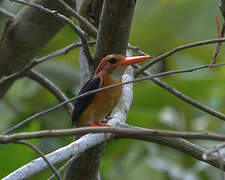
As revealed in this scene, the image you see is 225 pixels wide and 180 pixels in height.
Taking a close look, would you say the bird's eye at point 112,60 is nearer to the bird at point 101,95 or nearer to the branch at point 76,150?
the bird at point 101,95

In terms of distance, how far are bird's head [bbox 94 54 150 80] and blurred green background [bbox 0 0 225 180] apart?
0.69 metres

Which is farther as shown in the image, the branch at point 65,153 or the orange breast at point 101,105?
the orange breast at point 101,105

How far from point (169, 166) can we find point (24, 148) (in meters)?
1.47

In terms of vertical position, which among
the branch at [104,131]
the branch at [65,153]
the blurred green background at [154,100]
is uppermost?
the branch at [104,131]

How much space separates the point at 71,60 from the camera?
17.4ft

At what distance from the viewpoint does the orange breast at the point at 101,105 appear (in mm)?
3480

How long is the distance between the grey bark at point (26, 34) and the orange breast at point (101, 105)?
1.86 ft

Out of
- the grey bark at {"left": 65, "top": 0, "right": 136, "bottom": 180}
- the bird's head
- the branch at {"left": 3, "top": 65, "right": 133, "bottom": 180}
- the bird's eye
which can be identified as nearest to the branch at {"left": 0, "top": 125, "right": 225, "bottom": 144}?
the branch at {"left": 3, "top": 65, "right": 133, "bottom": 180}

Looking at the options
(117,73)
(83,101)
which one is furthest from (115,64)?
(83,101)

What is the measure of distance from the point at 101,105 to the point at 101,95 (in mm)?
77

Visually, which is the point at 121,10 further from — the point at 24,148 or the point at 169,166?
the point at 169,166

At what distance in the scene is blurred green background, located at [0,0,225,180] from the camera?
434 cm

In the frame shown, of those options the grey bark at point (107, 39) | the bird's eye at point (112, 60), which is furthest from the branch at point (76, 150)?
the bird's eye at point (112, 60)

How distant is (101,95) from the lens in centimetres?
366
